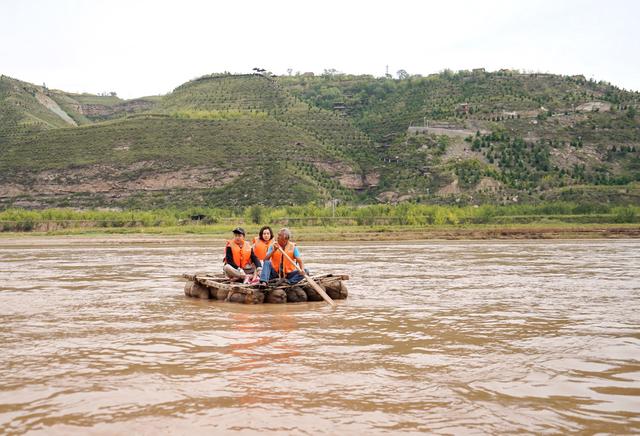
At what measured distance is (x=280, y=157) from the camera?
77562 mm

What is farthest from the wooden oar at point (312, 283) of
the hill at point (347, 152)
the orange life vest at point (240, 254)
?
the hill at point (347, 152)

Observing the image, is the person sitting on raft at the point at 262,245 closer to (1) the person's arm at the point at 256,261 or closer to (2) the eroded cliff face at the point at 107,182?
(1) the person's arm at the point at 256,261

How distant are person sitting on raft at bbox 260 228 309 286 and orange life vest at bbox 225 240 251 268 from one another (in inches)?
51.4

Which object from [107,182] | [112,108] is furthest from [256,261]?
[112,108]

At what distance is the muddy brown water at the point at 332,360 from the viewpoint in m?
6.55

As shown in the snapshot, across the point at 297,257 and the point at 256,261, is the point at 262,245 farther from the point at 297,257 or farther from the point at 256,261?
the point at 297,257

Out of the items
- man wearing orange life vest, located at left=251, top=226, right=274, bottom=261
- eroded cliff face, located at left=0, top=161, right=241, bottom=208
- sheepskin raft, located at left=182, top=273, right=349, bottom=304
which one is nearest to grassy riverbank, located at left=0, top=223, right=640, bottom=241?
eroded cliff face, located at left=0, top=161, right=241, bottom=208

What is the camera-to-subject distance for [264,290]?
1495 cm

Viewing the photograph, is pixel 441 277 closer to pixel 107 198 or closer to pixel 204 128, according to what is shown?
pixel 107 198

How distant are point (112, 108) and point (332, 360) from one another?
532 feet

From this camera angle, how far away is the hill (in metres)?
72.0

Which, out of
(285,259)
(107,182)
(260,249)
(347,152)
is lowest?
(285,259)

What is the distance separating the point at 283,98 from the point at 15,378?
9765 centimetres

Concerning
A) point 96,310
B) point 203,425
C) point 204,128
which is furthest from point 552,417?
point 204,128
